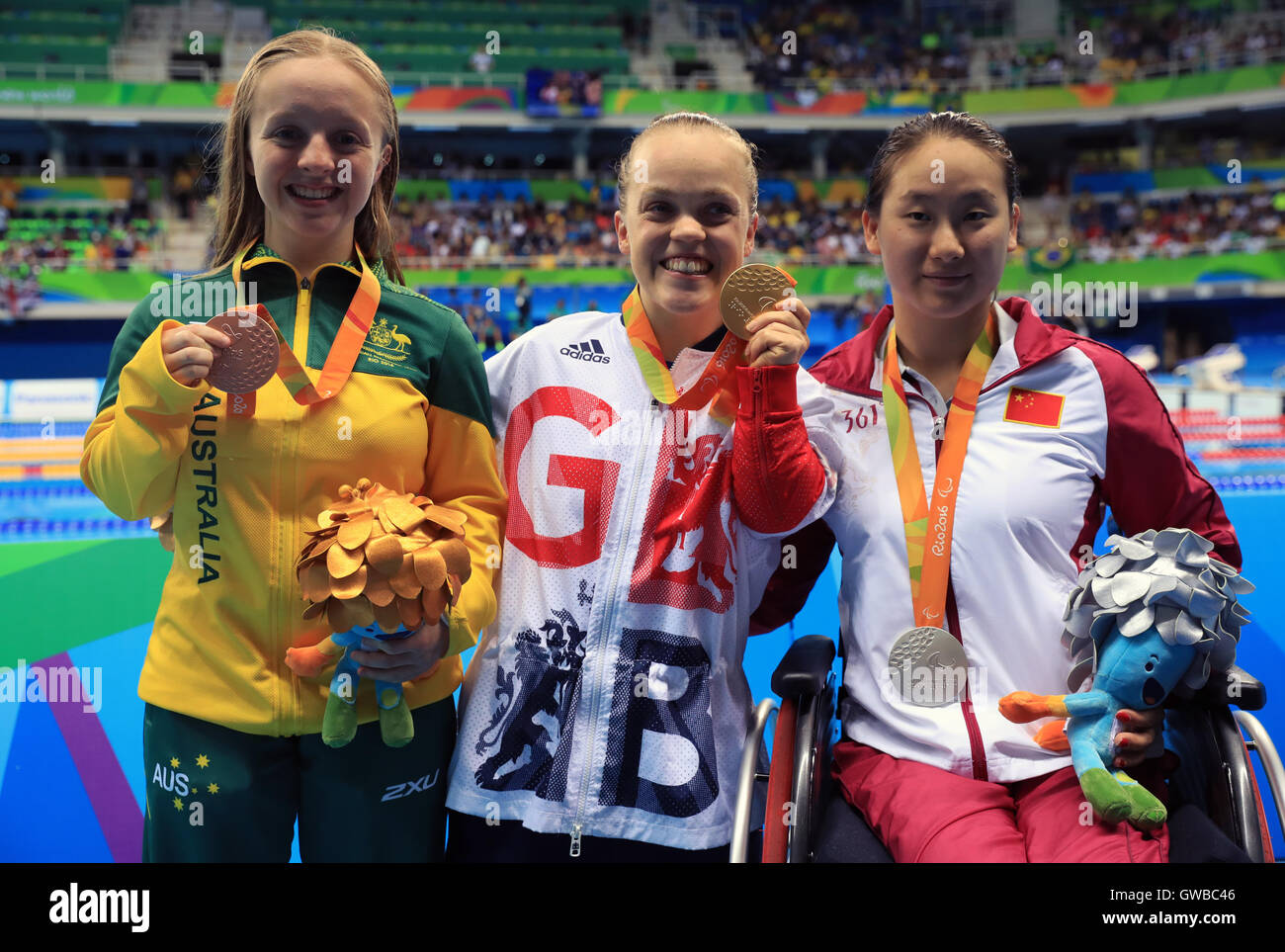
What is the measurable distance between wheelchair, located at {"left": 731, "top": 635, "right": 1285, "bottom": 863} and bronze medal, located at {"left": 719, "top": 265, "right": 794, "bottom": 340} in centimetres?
69

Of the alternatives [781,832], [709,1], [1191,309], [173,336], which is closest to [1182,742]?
[781,832]

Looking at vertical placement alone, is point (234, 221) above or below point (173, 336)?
above

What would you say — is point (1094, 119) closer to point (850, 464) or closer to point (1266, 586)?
point (1266, 586)

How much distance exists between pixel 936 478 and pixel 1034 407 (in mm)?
265

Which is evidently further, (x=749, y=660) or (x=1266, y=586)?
(x=1266, y=586)

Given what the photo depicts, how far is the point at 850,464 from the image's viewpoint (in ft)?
6.69

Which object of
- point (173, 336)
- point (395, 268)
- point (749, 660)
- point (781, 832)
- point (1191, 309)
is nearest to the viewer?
point (173, 336)

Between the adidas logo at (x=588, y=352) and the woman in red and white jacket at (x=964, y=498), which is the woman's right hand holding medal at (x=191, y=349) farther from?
the woman in red and white jacket at (x=964, y=498)

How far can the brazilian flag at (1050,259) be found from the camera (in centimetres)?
1998

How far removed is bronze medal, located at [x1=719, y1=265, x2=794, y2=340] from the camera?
6.06 ft

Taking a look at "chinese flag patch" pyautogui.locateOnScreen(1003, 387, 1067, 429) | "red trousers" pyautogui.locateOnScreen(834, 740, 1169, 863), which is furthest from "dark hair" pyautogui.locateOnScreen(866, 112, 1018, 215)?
"red trousers" pyautogui.locateOnScreen(834, 740, 1169, 863)

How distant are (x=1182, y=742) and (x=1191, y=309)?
73.1ft

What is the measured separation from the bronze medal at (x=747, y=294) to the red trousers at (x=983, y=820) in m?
0.90

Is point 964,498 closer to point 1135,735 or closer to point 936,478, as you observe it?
point 936,478
